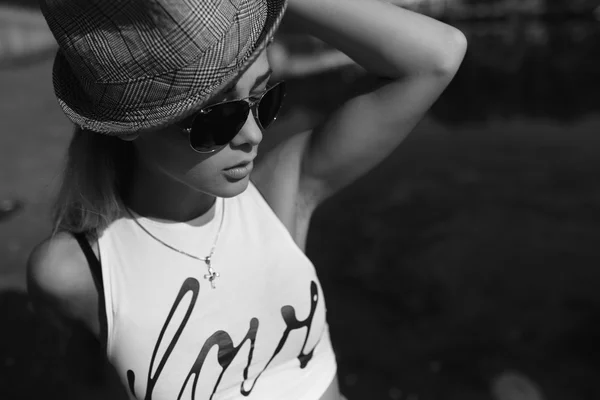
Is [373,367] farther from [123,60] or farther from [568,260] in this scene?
[123,60]

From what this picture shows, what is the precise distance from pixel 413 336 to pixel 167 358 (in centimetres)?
217

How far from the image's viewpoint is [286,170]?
5.45 feet

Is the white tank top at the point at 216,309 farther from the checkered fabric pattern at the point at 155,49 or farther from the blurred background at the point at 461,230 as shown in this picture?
the blurred background at the point at 461,230

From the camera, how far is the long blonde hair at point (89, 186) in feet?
4.78

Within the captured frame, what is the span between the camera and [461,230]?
14.2 ft

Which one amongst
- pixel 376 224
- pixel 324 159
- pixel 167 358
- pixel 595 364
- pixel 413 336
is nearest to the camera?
pixel 167 358

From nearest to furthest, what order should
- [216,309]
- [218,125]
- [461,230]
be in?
1. [218,125]
2. [216,309]
3. [461,230]

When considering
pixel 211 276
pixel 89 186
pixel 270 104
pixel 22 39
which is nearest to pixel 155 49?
pixel 270 104

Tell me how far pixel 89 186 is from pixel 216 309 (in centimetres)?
38

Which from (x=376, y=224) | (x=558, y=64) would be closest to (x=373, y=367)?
(x=376, y=224)

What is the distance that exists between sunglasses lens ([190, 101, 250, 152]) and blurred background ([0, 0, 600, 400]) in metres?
0.70

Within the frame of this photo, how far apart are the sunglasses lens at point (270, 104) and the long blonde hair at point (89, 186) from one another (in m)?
0.33

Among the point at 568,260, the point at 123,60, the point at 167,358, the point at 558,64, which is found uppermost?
the point at 123,60

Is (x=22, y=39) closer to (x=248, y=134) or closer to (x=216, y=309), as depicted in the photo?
(x=216, y=309)
